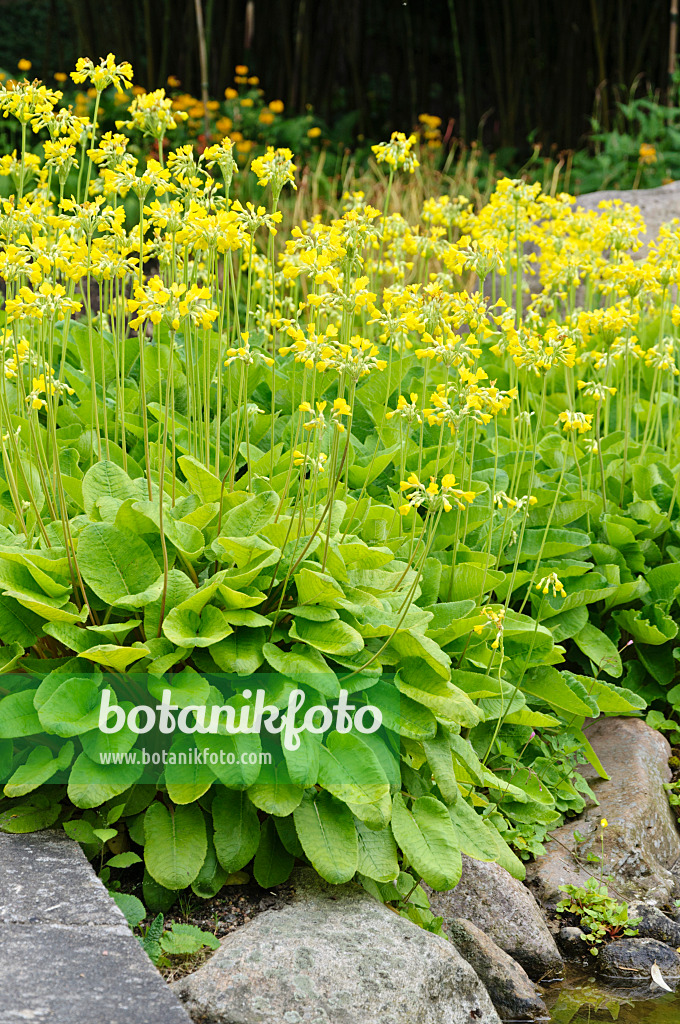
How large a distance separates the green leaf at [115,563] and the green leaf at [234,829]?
44 cm

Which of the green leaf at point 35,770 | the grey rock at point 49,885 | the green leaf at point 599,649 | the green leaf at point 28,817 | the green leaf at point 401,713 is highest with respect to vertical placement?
the green leaf at point 401,713

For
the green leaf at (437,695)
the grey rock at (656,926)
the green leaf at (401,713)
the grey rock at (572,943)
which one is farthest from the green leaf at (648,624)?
the green leaf at (401,713)

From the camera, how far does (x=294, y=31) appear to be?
9508 millimetres

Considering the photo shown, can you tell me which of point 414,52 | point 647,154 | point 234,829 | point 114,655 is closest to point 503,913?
point 234,829

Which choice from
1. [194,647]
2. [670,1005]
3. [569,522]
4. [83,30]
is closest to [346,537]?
[194,647]

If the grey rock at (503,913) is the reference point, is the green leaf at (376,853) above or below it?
above

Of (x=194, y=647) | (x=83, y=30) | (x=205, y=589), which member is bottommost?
(x=194, y=647)

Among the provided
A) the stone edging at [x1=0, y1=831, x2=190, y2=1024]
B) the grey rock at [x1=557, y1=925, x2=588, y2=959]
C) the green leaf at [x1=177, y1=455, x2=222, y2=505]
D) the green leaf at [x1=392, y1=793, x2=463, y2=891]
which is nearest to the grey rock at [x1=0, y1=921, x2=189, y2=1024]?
the stone edging at [x1=0, y1=831, x2=190, y2=1024]

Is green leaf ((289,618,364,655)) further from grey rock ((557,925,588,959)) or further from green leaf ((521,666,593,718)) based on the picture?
grey rock ((557,925,588,959))

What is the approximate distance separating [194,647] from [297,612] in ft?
0.71

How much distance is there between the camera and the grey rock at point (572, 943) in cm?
229

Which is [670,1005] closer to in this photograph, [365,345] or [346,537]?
[346,537]

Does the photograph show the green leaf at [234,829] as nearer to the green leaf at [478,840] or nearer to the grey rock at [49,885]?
the grey rock at [49,885]

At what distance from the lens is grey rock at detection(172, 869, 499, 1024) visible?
1631mm
